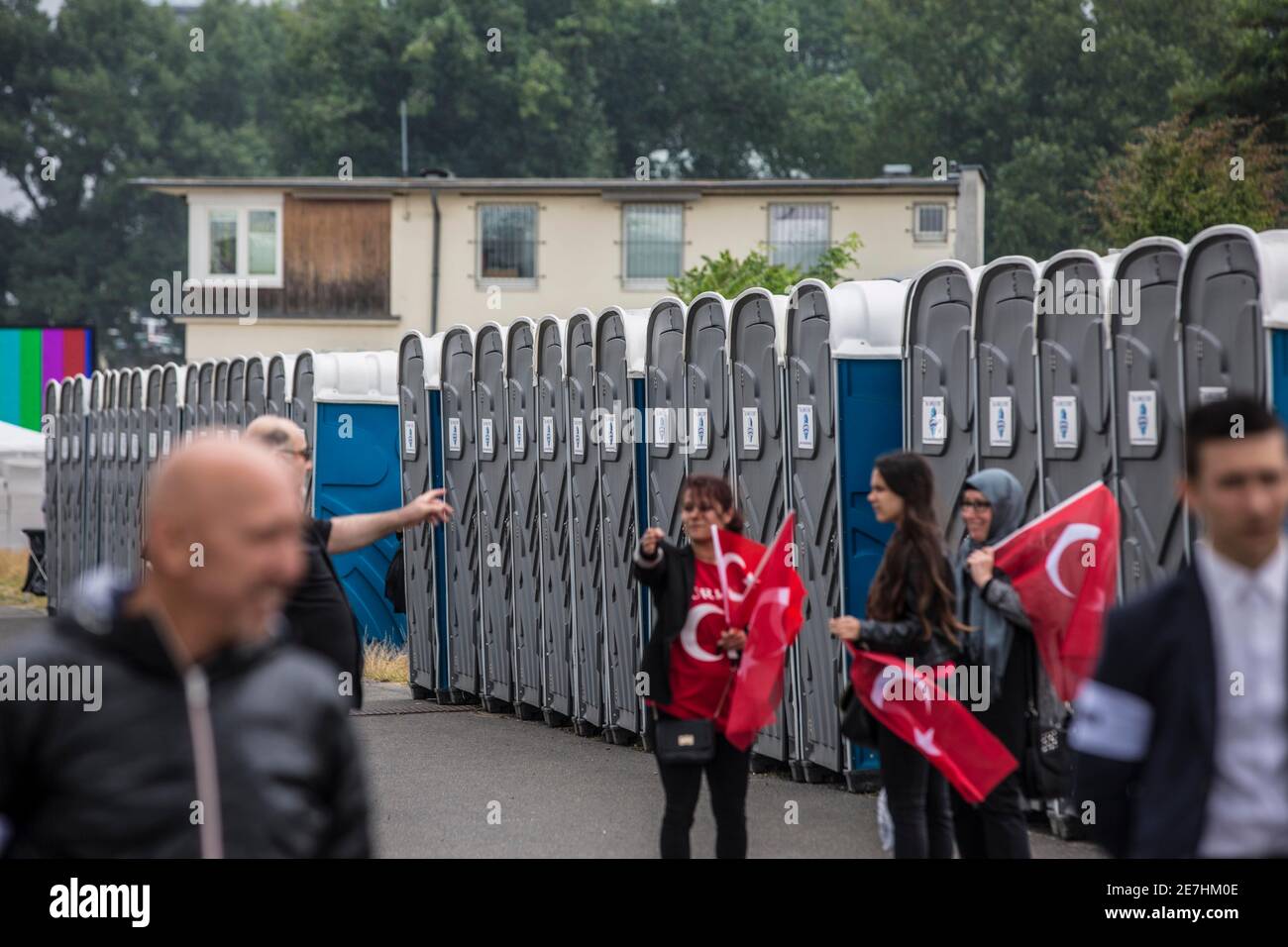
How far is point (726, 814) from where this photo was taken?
6840mm

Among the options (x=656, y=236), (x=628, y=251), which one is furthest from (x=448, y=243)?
(x=656, y=236)

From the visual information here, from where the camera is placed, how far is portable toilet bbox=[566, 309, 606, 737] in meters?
12.2

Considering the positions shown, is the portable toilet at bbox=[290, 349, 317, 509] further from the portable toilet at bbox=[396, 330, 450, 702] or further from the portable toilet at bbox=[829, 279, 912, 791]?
the portable toilet at bbox=[829, 279, 912, 791]

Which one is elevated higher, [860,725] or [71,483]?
[860,725]

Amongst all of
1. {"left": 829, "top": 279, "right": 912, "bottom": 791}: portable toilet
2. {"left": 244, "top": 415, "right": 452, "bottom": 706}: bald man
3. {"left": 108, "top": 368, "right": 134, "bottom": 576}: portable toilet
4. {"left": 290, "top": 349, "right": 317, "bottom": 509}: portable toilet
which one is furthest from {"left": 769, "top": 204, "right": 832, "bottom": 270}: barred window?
{"left": 244, "top": 415, "right": 452, "bottom": 706}: bald man

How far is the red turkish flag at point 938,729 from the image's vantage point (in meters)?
6.46

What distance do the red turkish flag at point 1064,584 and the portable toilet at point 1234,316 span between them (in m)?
0.68

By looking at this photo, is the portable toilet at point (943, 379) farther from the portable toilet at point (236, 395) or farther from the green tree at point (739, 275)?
the green tree at point (739, 275)

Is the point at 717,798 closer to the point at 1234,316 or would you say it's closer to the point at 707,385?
the point at 1234,316

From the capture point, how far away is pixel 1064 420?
27.2ft

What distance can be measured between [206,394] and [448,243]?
18.7 meters

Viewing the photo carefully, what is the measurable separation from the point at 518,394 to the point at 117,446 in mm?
12076

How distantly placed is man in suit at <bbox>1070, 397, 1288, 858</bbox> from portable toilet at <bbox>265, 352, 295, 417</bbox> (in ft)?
45.7
